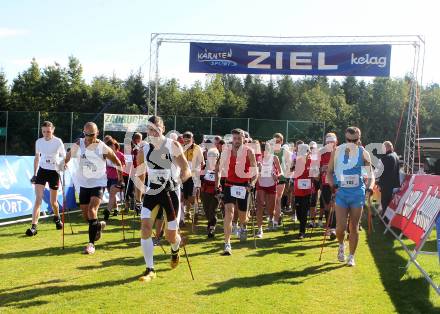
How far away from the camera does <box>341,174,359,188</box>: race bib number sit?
7.64m

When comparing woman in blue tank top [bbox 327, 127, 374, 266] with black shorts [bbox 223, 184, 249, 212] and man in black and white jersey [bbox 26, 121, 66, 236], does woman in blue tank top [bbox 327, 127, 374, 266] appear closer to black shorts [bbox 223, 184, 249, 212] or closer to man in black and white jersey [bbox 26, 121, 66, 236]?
black shorts [bbox 223, 184, 249, 212]

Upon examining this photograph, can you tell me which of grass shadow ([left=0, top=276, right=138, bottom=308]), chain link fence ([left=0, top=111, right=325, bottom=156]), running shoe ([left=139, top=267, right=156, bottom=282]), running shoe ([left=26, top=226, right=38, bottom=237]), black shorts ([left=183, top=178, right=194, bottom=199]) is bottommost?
running shoe ([left=26, top=226, right=38, bottom=237])

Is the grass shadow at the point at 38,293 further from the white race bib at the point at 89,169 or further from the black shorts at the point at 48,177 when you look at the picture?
the black shorts at the point at 48,177

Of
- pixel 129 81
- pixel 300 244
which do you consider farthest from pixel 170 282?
pixel 129 81

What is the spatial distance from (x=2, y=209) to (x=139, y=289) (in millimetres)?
6355

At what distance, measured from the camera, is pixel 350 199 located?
25.1 feet

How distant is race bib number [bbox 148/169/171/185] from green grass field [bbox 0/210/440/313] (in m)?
1.36

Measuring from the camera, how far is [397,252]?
9.16 metres

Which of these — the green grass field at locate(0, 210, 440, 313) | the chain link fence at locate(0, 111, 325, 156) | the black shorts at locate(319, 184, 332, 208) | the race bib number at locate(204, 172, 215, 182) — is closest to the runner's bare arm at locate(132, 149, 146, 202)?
the green grass field at locate(0, 210, 440, 313)

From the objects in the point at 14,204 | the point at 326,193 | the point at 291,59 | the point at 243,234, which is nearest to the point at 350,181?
the point at 243,234

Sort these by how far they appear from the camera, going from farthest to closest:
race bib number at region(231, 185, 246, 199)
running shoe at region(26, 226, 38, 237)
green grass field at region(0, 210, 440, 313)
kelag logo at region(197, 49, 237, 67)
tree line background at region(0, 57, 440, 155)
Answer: tree line background at region(0, 57, 440, 155)
kelag logo at region(197, 49, 237, 67)
running shoe at region(26, 226, 38, 237)
race bib number at region(231, 185, 246, 199)
green grass field at region(0, 210, 440, 313)

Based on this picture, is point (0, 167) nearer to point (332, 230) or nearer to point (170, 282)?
point (170, 282)

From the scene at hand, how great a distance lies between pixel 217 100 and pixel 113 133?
18442 millimetres

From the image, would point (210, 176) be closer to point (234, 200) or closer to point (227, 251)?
point (234, 200)
